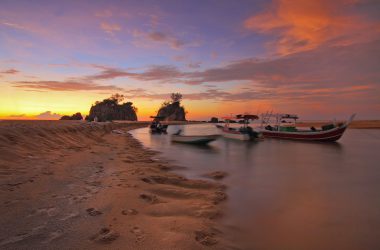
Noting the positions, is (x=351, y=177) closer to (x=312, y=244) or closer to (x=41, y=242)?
(x=312, y=244)

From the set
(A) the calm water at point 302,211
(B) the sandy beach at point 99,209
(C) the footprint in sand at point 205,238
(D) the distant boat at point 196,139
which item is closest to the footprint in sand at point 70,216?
(B) the sandy beach at point 99,209

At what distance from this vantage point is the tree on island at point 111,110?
156 m

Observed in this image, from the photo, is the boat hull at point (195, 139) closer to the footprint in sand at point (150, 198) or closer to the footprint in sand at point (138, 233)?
the footprint in sand at point (150, 198)

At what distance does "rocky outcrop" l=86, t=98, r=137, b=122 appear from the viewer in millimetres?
155500

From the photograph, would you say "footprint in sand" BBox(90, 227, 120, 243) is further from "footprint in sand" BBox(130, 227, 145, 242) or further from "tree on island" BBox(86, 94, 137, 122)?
"tree on island" BBox(86, 94, 137, 122)

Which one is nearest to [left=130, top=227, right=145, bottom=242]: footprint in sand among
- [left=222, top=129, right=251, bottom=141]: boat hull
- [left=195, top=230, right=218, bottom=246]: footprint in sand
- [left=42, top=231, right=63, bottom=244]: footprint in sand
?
[left=195, top=230, right=218, bottom=246]: footprint in sand

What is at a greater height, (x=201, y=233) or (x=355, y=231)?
(x=201, y=233)

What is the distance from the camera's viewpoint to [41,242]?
4707mm

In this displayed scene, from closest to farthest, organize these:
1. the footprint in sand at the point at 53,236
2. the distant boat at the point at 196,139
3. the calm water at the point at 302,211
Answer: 1. the footprint in sand at the point at 53,236
2. the calm water at the point at 302,211
3. the distant boat at the point at 196,139

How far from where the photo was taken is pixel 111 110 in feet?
526

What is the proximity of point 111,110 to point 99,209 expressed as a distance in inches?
6367

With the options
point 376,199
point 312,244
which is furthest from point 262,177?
point 312,244

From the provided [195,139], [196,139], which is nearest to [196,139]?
[196,139]

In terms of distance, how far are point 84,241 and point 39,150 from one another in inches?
446
